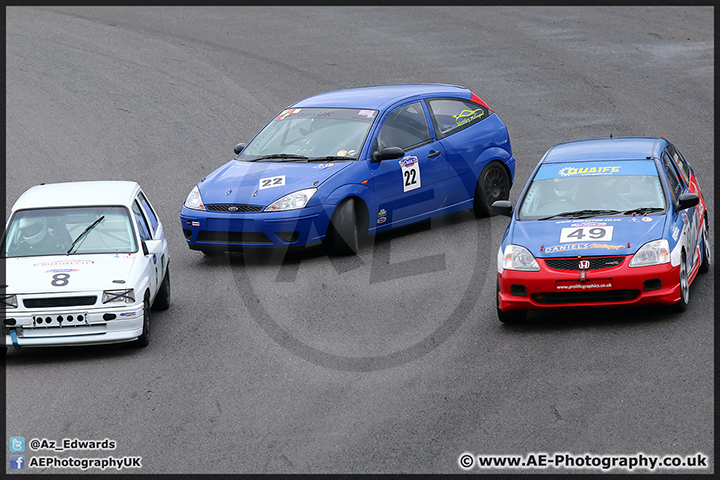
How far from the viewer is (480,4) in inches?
1185

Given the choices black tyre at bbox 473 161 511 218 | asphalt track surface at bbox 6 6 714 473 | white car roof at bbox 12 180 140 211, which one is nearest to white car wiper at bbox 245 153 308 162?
asphalt track surface at bbox 6 6 714 473

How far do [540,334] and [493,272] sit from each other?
239cm

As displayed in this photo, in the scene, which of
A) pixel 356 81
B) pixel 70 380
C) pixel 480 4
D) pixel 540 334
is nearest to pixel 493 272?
pixel 540 334

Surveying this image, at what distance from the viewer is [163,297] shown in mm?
11016

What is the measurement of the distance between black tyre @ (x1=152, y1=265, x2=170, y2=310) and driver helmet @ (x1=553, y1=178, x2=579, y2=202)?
431cm

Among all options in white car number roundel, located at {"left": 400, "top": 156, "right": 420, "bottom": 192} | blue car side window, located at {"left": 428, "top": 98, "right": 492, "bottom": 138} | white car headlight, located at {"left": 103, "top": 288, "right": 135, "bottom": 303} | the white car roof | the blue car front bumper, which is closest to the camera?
white car headlight, located at {"left": 103, "top": 288, "right": 135, "bottom": 303}

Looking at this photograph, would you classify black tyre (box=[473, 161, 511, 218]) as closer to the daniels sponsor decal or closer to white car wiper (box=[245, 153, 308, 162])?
white car wiper (box=[245, 153, 308, 162])

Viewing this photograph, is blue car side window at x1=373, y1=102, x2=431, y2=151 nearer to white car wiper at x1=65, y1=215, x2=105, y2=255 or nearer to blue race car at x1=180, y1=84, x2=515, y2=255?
blue race car at x1=180, y1=84, x2=515, y2=255

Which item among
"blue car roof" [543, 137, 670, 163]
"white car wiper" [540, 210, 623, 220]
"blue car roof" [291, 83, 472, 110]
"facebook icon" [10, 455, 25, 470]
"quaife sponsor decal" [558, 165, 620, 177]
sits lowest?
"facebook icon" [10, 455, 25, 470]

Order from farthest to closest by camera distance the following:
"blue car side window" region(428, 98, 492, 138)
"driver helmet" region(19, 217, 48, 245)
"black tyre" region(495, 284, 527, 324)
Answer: "blue car side window" region(428, 98, 492, 138)
"driver helmet" region(19, 217, 48, 245)
"black tyre" region(495, 284, 527, 324)

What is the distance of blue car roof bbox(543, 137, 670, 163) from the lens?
36.8 feet

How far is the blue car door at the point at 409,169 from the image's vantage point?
43.1ft

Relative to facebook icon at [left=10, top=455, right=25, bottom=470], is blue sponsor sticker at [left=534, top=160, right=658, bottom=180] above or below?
above

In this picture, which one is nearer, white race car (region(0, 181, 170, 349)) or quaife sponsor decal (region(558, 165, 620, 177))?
white race car (region(0, 181, 170, 349))
